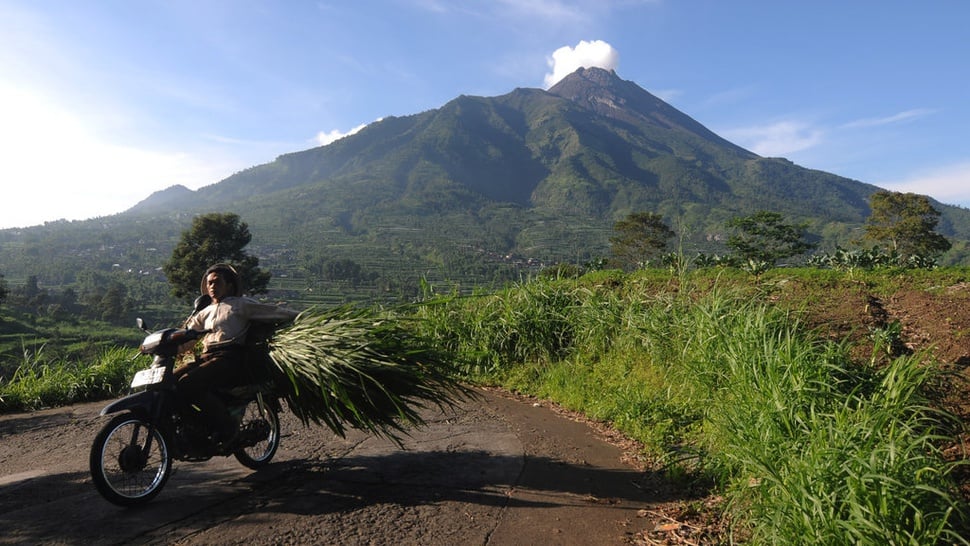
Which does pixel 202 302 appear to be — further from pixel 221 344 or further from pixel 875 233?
pixel 875 233

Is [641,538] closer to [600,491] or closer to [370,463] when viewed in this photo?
[600,491]

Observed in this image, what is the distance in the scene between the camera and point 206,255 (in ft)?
109

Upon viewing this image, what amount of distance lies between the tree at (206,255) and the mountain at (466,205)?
33.0m

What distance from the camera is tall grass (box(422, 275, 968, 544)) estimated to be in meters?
2.38

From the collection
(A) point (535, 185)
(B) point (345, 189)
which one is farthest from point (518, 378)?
(A) point (535, 185)

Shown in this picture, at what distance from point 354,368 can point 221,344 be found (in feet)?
3.14

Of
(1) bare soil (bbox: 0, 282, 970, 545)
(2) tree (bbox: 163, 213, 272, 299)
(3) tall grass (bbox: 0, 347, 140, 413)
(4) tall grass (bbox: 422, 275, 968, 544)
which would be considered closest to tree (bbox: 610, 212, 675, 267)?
(2) tree (bbox: 163, 213, 272, 299)

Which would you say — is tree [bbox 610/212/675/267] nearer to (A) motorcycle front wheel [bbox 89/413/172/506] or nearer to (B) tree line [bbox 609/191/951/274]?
(B) tree line [bbox 609/191/951/274]

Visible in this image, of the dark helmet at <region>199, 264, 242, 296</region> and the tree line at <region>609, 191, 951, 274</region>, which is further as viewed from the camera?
the tree line at <region>609, 191, 951, 274</region>

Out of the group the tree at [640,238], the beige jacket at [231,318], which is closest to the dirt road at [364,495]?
the beige jacket at [231,318]

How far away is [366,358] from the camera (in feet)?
12.2

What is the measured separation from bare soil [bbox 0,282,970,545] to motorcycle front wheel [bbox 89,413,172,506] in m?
0.11

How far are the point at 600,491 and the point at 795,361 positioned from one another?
59.6 inches

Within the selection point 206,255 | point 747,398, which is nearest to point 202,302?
point 747,398
